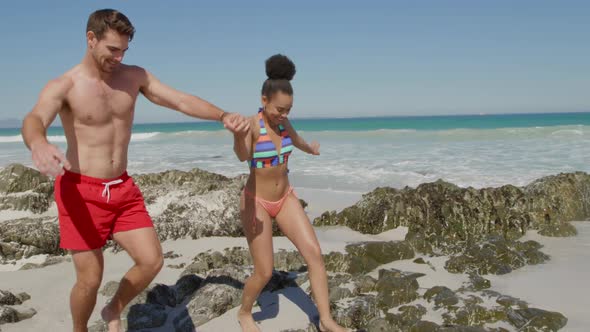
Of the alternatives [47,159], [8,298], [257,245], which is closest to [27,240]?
[8,298]

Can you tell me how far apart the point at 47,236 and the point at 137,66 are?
349cm

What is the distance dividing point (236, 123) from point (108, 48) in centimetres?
92

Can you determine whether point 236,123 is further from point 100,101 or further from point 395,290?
point 395,290

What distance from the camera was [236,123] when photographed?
346 cm

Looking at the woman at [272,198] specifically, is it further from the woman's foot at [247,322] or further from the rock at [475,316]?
the rock at [475,316]

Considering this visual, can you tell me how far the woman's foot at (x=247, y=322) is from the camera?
165 inches

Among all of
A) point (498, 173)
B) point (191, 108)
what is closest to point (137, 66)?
point (191, 108)

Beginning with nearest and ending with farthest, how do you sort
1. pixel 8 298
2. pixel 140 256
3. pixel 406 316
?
pixel 140 256, pixel 406 316, pixel 8 298

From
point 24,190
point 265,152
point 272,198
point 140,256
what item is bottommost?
point 24,190

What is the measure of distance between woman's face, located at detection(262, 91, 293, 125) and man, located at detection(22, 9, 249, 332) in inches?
19.1

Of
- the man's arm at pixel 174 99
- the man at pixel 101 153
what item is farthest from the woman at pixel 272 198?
the man at pixel 101 153

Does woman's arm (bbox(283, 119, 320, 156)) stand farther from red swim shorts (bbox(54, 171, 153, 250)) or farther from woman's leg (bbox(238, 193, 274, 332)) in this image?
red swim shorts (bbox(54, 171, 153, 250))

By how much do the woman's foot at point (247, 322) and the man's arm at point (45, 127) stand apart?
2.10m

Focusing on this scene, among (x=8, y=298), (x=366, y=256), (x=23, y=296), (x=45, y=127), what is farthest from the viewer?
(x=366, y=256)
